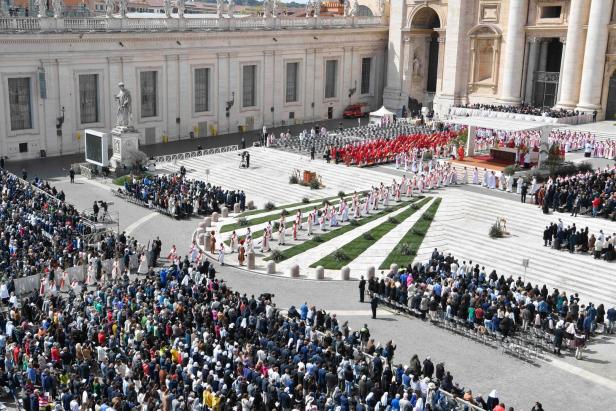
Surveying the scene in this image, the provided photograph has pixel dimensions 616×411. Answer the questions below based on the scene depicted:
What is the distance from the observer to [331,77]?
69.8 metres

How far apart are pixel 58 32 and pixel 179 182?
1560cm

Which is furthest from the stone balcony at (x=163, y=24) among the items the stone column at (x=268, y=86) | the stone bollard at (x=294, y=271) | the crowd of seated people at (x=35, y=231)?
the stone bollard at (x=294, y=271)

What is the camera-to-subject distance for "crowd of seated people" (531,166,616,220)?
3553 centimetres

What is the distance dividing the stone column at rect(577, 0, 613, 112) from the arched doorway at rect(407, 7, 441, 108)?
15.4m

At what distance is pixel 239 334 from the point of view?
73.5 feet

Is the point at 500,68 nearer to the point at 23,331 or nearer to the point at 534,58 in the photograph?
the point at 534,58

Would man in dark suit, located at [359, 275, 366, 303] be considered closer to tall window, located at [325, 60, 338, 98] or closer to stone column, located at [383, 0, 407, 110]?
tall window, located at [325, 60, 338, 98]

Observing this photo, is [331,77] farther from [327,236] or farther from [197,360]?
[197,360]

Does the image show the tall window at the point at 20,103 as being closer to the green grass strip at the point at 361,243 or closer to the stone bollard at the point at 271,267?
the stone bollard at the point at 271,267

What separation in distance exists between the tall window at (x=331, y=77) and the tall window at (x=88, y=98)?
75.8 ft

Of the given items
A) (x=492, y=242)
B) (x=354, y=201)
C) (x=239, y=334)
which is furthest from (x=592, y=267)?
(x=239, y=334)

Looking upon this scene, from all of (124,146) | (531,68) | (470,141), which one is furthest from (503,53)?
(124,146)

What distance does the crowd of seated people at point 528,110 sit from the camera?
5919cm

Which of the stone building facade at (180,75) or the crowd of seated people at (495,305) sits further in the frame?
the stone building facade at (180,75)
